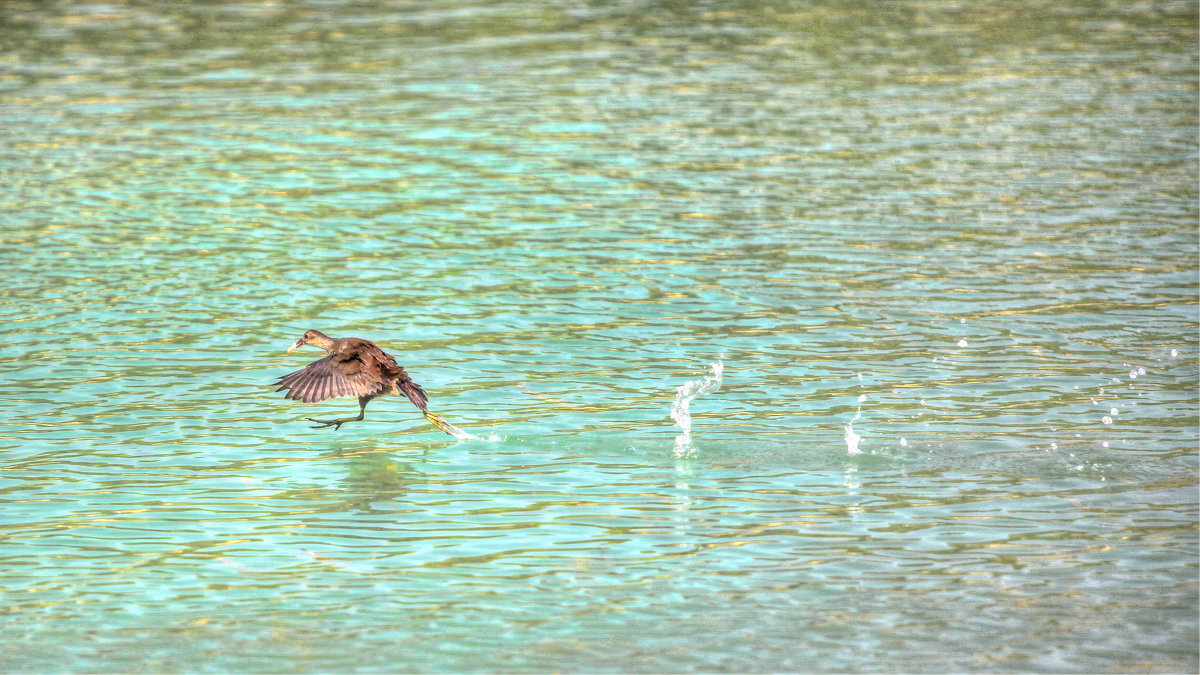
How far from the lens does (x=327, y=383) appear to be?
12.4 m

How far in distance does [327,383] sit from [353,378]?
0.21 m

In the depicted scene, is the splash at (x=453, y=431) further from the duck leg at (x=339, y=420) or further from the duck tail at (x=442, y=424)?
the duck leg at (x=339, y=420)

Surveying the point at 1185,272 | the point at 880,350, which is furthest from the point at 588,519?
the point at 1185,272

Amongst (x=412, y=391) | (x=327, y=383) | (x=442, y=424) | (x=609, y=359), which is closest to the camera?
(x=327, y=383)

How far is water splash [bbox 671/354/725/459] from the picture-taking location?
41.1 ft

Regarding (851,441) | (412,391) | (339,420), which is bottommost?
(851,441)

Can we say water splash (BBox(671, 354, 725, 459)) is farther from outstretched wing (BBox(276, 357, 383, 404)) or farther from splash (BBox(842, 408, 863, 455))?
outstretched wing (BBox(276, 357, 383, 404))

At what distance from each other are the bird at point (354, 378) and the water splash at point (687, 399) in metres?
1.95

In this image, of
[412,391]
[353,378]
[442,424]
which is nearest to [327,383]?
[353,378]

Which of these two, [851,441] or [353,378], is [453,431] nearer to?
[353,378]

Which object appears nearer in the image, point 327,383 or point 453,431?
point 327,383

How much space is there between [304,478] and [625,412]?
277 cm

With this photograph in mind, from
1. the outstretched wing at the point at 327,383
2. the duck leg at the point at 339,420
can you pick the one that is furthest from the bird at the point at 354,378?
the duck leg at the point at 339,420

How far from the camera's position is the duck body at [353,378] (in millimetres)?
12375
